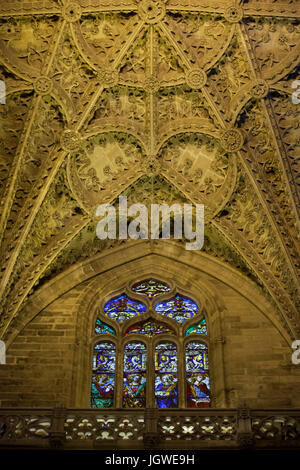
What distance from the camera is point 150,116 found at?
1844cm

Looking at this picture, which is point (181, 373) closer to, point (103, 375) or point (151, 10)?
point (103, 375)

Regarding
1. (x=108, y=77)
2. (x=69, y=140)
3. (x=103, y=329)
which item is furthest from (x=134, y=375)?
(x=108, y=77)

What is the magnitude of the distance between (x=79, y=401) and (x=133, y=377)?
1.22 meters

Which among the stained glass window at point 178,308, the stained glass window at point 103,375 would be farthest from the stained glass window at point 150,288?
the stained glass window at point 103,375

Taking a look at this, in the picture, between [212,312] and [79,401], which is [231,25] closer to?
[212,312]

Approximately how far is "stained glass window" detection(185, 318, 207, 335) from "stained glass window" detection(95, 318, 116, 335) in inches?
62.0

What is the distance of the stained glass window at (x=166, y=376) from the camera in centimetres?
1647

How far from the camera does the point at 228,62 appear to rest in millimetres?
18078

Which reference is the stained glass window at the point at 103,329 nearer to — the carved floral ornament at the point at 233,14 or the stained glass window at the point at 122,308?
the stained glass window at the point at 122,308

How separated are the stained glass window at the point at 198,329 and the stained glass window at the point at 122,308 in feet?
3.75

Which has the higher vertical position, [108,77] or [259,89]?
[108,77]

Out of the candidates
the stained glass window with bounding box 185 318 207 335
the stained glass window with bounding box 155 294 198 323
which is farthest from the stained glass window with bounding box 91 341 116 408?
the stained glass window with bounding box 185 318 207 335

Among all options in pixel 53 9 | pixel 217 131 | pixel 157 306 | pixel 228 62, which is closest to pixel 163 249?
pixel 157 306

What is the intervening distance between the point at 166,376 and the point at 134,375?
0.63 metres
